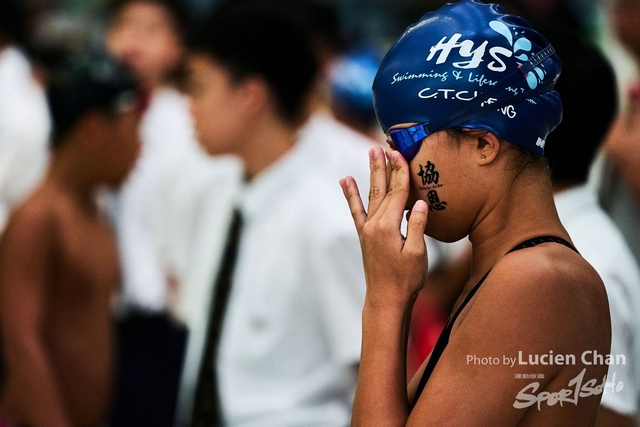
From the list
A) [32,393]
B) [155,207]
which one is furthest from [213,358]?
[155,207]

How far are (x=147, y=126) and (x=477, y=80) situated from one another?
5387 mm

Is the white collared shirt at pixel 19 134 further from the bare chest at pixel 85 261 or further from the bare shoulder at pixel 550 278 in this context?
the bare shoulder at pixel 550 278

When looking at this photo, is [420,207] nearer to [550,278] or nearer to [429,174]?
[429,174]

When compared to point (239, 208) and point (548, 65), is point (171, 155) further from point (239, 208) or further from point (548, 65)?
point (548, 65)

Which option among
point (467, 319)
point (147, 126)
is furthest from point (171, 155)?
point (467, 319)

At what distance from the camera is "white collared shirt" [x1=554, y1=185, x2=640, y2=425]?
2.48 meters

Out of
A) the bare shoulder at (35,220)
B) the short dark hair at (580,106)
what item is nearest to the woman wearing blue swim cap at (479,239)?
the short dark hair at (580,106)

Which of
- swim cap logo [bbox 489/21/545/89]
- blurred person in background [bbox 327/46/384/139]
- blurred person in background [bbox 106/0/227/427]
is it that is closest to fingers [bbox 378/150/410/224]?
swim cap logo [bbox 489/21/545/89]

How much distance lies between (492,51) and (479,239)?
41cm

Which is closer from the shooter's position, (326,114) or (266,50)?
(266,50)

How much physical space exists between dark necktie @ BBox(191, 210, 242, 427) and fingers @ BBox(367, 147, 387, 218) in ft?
6.08

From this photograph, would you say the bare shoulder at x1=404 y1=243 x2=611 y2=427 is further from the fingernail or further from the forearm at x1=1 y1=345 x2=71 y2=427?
the forearm at x1=1 y1=345 x2=71 y2=427

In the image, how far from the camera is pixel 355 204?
190cm

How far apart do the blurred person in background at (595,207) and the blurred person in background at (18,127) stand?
4392 mm
